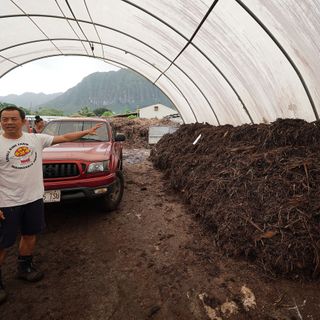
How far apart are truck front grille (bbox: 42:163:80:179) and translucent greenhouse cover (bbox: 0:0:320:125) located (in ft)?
13.2

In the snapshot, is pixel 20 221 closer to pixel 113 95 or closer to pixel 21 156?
pixel 21 156

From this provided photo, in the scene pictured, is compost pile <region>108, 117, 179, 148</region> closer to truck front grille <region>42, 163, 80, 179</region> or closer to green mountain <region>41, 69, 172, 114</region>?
truck front grille <region>42, 163, 80, 179</region>

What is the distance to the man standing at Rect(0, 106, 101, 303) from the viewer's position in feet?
7.79

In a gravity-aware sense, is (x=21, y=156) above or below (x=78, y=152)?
above

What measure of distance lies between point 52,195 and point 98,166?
83 centimetres

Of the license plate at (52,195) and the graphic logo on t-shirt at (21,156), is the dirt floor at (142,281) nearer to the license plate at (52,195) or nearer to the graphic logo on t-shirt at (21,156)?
the license plate at (52,195)

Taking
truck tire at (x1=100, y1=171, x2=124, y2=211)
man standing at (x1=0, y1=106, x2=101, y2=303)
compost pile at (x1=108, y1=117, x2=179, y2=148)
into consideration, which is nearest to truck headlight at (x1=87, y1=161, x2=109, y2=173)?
truck tire at (x1=100, y1=171, x2=124, y2=211)

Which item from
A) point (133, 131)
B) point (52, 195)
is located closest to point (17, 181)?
point (52, 195)

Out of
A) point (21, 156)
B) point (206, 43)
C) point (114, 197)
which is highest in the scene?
point (206, 43)

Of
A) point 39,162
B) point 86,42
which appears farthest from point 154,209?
point 86,42

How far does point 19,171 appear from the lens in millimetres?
2418

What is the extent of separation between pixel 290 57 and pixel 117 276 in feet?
15.6

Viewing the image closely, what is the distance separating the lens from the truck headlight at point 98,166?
3.81 m

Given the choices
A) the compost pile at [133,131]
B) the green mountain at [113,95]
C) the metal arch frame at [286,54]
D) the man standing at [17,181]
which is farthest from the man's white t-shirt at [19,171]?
the green mountain at [113,95]
